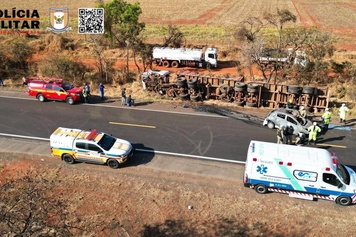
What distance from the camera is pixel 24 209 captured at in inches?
408

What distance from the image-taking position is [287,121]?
2195 centimetres

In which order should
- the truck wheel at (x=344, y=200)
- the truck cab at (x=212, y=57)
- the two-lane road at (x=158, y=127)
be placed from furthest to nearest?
1. the truck cab at (x=212, y=57)
2. the two-lane road at (x=158, y=127)
3. the truck wheel at (x=344, y=200)

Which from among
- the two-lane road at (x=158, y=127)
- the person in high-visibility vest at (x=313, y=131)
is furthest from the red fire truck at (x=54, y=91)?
the person in high-visibility vest at (x=313, y=131)

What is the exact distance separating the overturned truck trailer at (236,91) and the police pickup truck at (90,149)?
9946mm

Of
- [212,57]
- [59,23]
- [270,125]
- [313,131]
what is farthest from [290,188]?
[59,23]

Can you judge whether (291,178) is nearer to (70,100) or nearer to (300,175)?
(300,175)

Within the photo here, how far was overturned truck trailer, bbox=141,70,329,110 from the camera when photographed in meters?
25.0

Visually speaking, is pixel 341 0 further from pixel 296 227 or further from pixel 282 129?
pixel 296 227

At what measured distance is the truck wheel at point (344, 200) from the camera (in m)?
15.7

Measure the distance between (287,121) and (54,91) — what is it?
56.6 feet

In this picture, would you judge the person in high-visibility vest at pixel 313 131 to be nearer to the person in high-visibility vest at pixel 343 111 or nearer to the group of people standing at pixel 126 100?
the person in high-visibility vest at pixel 343 111

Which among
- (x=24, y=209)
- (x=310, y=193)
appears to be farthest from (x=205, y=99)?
(x=24, y=209)

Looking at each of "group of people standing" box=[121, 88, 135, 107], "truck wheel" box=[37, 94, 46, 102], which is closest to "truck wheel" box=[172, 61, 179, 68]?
"group of people standing" box=[121, 88, 135, 107]

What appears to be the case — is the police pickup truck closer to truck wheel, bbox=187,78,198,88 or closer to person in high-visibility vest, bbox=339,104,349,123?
truck wheel, bbox=187,78,198,88
